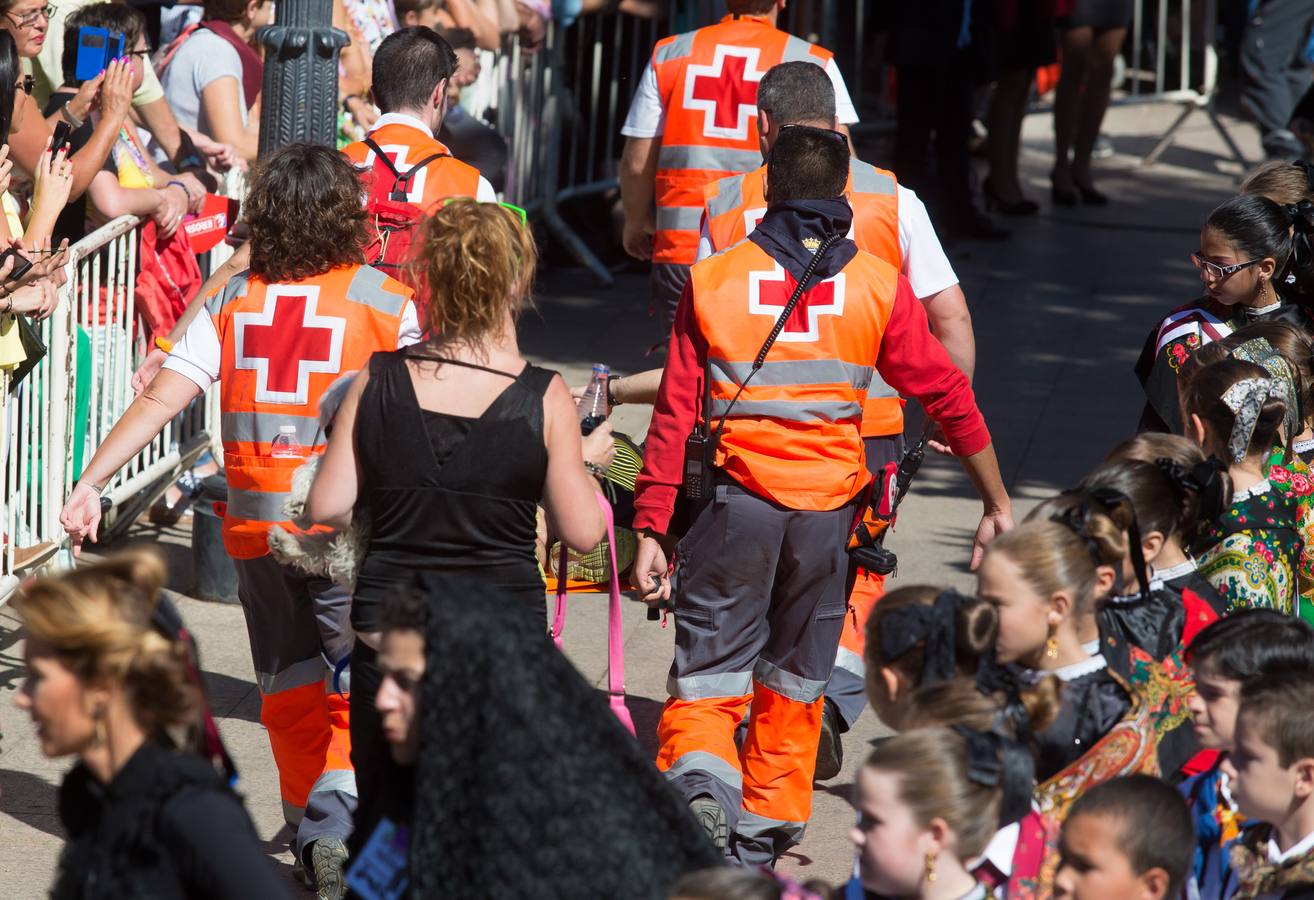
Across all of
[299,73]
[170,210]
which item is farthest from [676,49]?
[170,210]

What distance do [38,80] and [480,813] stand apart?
16.4ft

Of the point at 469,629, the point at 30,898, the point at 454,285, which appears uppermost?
the point at 454,285

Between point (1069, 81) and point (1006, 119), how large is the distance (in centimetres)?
69

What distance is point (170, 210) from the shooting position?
6582 millimetres

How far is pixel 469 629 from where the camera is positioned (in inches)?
105

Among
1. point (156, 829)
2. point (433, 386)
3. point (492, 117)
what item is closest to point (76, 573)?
point (156, 829)

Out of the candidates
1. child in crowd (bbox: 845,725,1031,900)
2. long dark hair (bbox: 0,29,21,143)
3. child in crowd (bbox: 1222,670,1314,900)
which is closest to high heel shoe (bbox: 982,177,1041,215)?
long dark hair (bbox: 0,29,21,143)

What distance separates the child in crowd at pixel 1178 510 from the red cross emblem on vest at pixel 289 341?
183 centimetres

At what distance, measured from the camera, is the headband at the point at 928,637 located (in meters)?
3.16

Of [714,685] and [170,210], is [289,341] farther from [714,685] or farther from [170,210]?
[170,210]

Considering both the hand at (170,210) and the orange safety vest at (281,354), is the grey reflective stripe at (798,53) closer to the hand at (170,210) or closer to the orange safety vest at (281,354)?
the hand at (170,210)

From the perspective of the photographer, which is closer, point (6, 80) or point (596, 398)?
point (596, 398)

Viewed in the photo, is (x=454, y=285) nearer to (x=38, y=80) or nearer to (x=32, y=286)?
(x=32, y=286)

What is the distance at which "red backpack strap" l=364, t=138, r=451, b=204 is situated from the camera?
5180 mm
